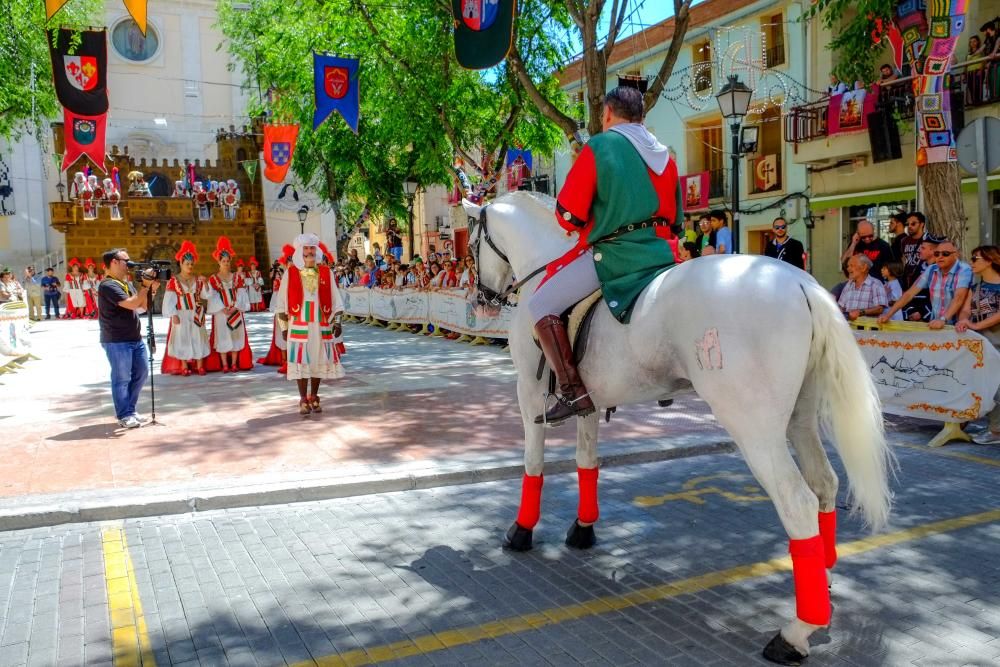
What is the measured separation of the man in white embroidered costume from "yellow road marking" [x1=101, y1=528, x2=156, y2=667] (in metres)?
3.98

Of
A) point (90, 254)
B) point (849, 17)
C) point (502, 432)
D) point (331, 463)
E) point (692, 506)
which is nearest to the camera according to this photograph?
point (692, 506)

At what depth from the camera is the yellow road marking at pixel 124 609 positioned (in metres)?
3.67

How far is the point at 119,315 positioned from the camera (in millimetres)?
8578

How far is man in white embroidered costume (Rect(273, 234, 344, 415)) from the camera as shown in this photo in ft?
30.6

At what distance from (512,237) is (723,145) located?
21729 millimetres

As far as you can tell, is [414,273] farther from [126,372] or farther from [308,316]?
[126,372]

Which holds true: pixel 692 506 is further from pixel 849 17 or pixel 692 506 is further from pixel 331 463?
pixel 849 17

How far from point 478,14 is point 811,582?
37.2ft

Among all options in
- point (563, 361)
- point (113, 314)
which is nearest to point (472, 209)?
point (563, 361)

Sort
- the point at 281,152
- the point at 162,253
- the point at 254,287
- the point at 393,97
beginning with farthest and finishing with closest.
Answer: the point at 162,253 → the point at 254,287 → the point at 281,152 → the point at 393,97

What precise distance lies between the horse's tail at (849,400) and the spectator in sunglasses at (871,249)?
274 inches

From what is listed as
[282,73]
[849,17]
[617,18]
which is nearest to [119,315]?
[617,18]

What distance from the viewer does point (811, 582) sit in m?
3.48

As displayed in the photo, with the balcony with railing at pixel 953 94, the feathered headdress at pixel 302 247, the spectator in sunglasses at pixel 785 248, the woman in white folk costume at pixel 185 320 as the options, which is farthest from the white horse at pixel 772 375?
the balcony with railing at pixel 953 94
